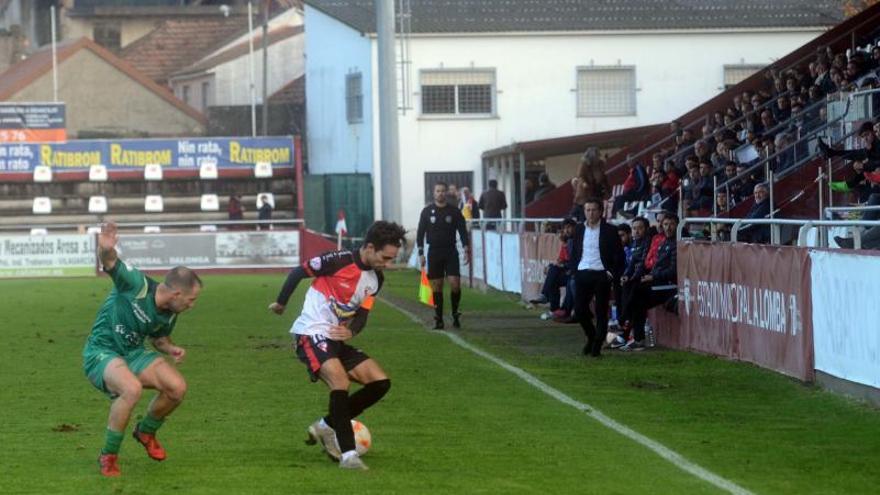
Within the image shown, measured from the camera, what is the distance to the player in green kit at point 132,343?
10555 millimetres

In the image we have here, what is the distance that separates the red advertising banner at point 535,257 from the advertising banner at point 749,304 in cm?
704

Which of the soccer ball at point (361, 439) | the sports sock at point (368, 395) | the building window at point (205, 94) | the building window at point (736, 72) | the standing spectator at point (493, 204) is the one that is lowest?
the soccer ball at point (361, 439)

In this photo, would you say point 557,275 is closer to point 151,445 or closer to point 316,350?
point 316,350

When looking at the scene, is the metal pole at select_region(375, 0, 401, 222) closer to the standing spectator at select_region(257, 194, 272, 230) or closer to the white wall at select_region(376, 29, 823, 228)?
the white wall at select_region(376, 29, 823, 228)

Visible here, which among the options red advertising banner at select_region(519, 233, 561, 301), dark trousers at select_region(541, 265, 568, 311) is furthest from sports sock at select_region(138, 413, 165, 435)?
red advertising banner at select_region(519, 233, 561, 301)

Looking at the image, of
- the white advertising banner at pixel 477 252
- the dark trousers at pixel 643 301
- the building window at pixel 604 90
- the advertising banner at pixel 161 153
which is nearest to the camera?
the dark trousers at pixel 643 301

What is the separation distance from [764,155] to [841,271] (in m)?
12.4

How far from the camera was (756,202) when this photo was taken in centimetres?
2283

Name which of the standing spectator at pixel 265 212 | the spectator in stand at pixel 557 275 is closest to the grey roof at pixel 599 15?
the standing spectator at pixel 265 212

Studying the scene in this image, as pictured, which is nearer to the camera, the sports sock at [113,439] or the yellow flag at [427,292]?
the sports sock at [113,439]

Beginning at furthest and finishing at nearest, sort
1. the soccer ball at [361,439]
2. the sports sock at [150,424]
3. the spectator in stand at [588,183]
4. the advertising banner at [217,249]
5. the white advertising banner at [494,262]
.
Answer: the advertising banner at [217,249], the white advertising banner at [494,262], the spectator in stand at [588,183], the soccer ball at [361,439], the sports sock at [150,424]

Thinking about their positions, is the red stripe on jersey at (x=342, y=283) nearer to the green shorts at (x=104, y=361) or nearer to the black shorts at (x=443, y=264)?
the green shorts at (x=104, y=361)

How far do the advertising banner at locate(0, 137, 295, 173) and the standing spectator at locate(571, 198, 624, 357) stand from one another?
38029mm

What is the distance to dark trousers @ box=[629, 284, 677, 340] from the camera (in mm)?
19953
